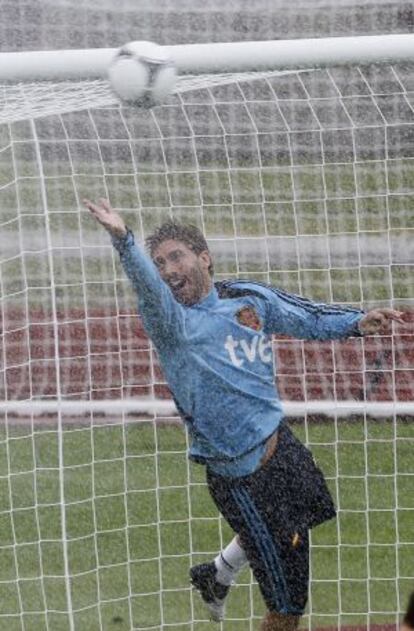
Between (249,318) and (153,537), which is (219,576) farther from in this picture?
(153,537)

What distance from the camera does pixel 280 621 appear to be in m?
5.71

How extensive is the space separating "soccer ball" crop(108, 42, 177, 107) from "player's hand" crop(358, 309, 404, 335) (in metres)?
1.07

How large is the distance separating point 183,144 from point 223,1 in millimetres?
4426

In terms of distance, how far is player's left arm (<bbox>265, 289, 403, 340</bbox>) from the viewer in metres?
5.83

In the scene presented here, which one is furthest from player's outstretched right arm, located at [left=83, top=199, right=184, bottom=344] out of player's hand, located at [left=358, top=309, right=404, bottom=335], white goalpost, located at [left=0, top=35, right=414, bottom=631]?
player's hand, located at [left=358, top=309, right=404, bottom=335]

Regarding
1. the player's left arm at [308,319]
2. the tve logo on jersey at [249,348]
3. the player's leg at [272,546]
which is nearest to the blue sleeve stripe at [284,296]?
the player's left arm at [308,319]

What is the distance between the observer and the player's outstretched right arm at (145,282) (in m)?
5.26

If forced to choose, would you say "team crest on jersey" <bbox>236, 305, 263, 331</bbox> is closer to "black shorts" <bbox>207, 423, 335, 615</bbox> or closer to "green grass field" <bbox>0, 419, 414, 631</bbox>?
"black shorts" <bbox>207, 423, 335, 615</bbox>

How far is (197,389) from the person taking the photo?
18.7ft

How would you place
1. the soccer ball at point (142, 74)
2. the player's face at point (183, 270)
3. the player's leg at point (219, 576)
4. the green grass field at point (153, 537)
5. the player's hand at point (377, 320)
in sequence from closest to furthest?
the soccer ball at point (142, 74) → the player's hand at point (377, 320) → the player's face at point (183, 270) → the player's leg at point (219, 576) → the green grass field at point (153, 537)

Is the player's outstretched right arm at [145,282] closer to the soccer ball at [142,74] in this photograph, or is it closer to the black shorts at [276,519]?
the soccer ball at [142,74]

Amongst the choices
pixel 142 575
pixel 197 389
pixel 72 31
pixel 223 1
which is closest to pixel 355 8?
pixel 223 1

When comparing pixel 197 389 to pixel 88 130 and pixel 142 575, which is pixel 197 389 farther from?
pixel 88 130

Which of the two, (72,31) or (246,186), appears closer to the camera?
(246,186)
